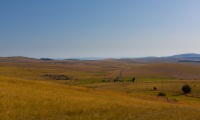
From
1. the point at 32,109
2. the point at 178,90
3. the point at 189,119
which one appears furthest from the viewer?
the point at 178,90

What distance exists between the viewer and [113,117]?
20.8m

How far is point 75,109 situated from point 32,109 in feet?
12.3

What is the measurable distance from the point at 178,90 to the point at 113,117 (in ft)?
309

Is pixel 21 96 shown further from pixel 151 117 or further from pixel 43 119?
pixel 151 117

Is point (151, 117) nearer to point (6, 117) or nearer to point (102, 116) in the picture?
point (102, 116)

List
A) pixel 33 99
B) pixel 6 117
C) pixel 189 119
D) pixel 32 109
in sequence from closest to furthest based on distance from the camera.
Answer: pixel 6 117 → pixel 189 119 → pixel 32 109 → pixel 33 99

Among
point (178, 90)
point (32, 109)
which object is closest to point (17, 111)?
point (32, 109)

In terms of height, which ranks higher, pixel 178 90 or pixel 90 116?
pixel 90 116

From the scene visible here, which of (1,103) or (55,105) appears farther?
(55,105)

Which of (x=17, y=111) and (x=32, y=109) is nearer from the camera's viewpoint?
(x=17, y=111)

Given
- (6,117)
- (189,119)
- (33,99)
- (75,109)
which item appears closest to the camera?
(6,117)

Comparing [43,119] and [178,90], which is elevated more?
[43,119]

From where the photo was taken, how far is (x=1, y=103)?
23.7 metres

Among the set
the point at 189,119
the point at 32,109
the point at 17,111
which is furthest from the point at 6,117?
the point at 189,119
